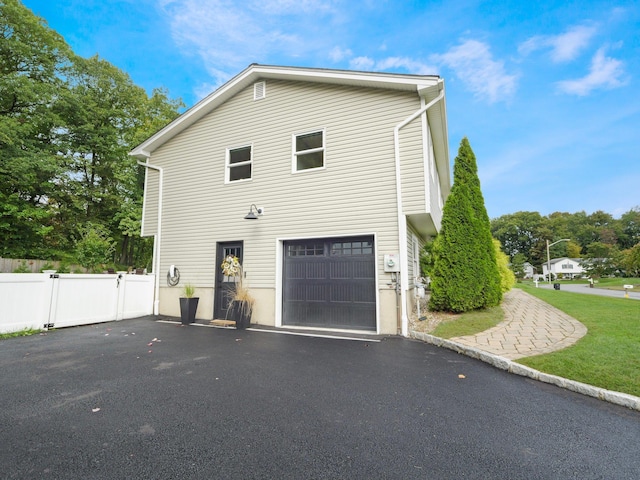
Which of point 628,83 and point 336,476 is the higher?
point 628,83

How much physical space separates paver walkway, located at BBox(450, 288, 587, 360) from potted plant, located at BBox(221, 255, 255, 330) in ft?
15.5

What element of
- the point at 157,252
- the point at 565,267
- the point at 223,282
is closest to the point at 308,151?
the point at 223,282

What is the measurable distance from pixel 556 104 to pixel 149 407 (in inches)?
872

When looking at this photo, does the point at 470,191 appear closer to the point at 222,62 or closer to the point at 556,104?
the point at 222,62

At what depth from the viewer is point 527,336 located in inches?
202

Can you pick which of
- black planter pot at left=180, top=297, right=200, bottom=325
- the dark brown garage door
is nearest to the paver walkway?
the dark brown garage door

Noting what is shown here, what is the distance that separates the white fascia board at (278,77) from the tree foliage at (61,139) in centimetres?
570

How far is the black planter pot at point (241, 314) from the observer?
7227 mm

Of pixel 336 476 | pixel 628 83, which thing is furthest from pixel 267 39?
pixel 628 83

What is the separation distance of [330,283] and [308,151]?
3494 millimetres

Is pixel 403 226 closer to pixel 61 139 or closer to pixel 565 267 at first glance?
pixel 61 139

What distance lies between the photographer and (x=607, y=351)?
400cm

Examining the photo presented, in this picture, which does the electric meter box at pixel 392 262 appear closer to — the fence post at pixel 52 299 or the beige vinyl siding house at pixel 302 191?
the beige vinyl siding house at pixel 302 191

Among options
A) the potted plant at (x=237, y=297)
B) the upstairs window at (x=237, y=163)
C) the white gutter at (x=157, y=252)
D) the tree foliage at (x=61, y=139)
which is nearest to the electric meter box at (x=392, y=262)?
the potted plant at (x=237, y=297)
